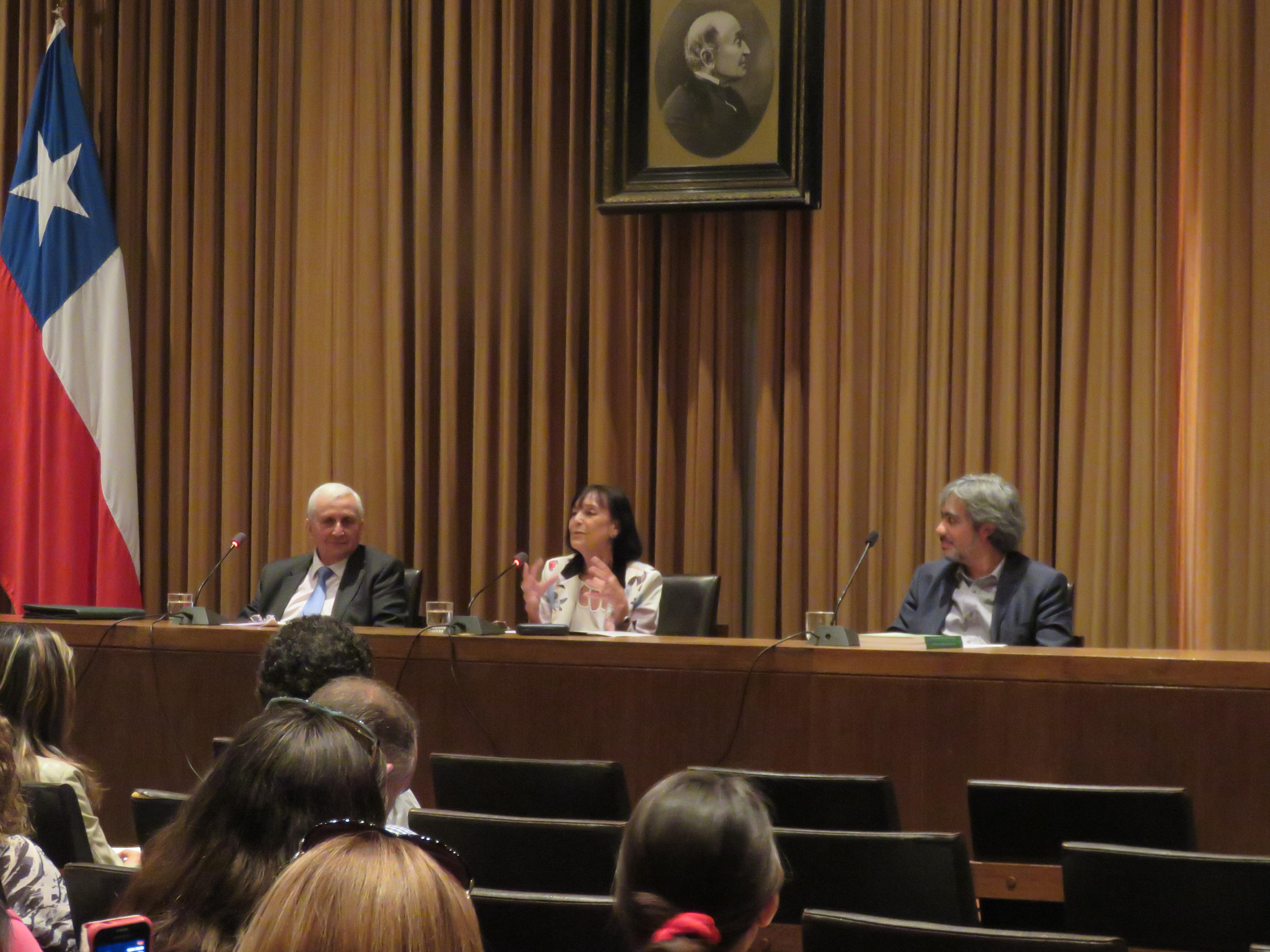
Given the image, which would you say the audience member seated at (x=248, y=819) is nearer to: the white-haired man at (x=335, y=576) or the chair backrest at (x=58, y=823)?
the chair backrest at (x=58, y=823)

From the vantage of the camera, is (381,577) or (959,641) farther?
(381,577)

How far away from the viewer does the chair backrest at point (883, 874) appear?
2.36 m

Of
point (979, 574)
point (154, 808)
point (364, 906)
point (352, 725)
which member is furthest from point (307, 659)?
point (979, 574)

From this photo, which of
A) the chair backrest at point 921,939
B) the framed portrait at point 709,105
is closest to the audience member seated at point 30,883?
the chair backrest at point 921,939

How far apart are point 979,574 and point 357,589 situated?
7.34ft

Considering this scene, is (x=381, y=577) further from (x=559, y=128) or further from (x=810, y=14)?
(x=810, y=14)

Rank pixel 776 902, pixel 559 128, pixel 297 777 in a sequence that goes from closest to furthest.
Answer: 1. pixel 776 902
2. pixel 297 777
3. pixel 559 128

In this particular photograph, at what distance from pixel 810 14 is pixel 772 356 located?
135cm

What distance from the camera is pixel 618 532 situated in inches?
209

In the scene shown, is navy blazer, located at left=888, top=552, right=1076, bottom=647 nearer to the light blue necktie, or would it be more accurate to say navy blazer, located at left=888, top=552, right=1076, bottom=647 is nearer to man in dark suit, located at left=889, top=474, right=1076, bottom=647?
man in dark suit, located at left=889, top=474, right=1076, bottom=647

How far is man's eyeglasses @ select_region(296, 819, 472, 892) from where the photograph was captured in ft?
3.85

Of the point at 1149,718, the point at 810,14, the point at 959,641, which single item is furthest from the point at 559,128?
the point at 1149,718

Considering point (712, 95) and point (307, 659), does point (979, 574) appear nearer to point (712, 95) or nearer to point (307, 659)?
point (712, 95)

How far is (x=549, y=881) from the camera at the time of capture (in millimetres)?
2613
